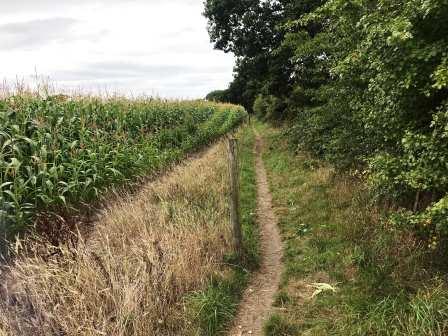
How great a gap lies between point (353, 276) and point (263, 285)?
3.87 ft

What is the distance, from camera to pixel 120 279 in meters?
4.66

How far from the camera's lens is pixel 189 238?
5.86 metres

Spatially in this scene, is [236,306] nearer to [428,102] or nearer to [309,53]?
[428,102]

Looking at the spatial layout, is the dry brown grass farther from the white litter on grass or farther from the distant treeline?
the distant treeline

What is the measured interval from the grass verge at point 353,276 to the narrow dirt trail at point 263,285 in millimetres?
143

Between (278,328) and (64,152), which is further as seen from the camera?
(64,152)

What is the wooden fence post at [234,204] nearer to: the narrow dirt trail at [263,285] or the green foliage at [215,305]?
A: the narrow dirt trail at [263,285]

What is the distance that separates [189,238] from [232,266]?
75cm

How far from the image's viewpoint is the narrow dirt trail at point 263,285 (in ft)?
15.9

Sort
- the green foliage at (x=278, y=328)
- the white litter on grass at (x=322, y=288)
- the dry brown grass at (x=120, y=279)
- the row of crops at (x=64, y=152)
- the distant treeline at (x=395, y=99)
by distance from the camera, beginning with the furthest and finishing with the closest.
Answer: the row of crops at (x=64, y=152) → the white litter on grass at (x=322, y=288) → the green foliage at (x=278, y=328) → the dry brown grass at (x=120, y=279) → the distant treeline at (x=395, y=99)

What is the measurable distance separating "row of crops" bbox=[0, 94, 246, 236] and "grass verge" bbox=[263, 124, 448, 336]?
3.86 meters

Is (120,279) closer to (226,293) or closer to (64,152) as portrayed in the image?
(226,293)

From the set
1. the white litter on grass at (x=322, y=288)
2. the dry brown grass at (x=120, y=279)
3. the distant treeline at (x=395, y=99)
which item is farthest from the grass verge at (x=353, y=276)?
the dry brown grass at (x=120, y=279)

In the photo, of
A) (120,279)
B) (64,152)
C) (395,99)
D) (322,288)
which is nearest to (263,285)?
(322,288)
